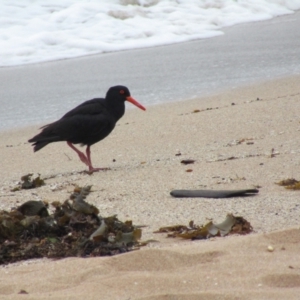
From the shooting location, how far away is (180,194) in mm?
4195

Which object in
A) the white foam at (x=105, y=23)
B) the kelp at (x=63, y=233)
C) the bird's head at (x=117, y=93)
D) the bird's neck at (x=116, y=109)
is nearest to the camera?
the kelp at (x=63, y=233)

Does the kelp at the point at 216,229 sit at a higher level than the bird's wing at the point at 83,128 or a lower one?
higher

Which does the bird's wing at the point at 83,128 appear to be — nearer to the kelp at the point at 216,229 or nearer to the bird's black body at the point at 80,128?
the bird's black body at the point at 80,128

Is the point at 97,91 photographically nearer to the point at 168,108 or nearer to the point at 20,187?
the point at 168,108

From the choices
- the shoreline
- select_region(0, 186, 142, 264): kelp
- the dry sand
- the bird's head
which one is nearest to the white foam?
the shoreline

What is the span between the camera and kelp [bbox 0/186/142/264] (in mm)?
3139

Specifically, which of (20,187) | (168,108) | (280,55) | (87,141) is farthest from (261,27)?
(20,187)

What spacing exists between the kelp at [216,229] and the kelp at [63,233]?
25 centimetres

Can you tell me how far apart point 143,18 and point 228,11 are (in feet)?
9.35

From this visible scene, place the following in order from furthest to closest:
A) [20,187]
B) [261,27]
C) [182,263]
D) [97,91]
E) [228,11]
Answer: [228,11], [261,27], [97,91], [20,187], [182,263]

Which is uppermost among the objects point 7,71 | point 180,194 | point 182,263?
point 182,263

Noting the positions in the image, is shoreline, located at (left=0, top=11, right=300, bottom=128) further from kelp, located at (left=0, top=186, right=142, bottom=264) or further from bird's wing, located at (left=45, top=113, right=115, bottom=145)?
kelp, located at (left=0, top=186, right=142, bottom=264)

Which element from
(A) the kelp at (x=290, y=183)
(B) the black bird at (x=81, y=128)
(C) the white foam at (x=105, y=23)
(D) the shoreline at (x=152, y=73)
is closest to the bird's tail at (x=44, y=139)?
(B) the black bird at (x=81, y=128)

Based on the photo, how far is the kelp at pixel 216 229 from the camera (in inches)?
129
